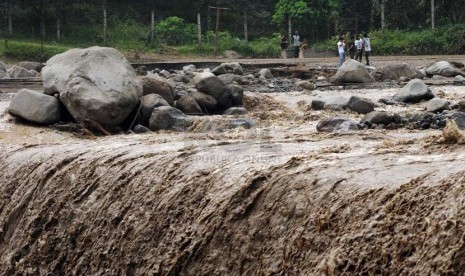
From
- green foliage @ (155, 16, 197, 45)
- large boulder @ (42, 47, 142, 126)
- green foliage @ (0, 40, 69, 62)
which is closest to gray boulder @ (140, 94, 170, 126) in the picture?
large boulder @ (42, 47, 142, 126)

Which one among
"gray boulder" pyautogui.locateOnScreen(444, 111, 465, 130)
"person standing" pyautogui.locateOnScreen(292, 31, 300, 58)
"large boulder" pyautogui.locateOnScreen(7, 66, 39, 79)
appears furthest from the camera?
"person standing" pyautogui.locateOnScreen(292, 31, 300, 58)

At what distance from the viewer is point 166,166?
23.1ft

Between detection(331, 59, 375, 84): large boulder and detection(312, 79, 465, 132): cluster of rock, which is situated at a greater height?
detection(331, 59, 375, 84): large boulder

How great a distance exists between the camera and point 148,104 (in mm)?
12914

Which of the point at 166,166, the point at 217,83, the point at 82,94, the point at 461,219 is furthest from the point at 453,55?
the point at 461,219

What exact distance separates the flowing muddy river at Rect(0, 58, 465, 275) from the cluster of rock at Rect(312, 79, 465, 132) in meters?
1.00

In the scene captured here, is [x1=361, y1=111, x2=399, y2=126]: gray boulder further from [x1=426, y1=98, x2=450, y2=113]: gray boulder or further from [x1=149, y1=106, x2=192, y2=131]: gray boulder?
[x1=149, y1=106, x2=192, y2=131]: gray boulder

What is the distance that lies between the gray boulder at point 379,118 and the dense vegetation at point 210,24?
69.0ft

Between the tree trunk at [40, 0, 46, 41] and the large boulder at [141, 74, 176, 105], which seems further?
the tree trunk at [40, 0, 46, 41]

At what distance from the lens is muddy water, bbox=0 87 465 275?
4676 mm

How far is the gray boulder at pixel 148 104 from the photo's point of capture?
12.7m

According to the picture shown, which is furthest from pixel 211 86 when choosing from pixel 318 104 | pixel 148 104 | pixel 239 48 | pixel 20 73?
pixel 239 48


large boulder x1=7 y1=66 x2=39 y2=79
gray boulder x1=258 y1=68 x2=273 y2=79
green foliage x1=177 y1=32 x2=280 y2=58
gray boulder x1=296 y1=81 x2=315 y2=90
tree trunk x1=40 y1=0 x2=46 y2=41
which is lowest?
gray boulder x1=296 y1=81 x2=315 y2=90

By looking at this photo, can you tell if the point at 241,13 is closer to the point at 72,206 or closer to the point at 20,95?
the point at 20,95
